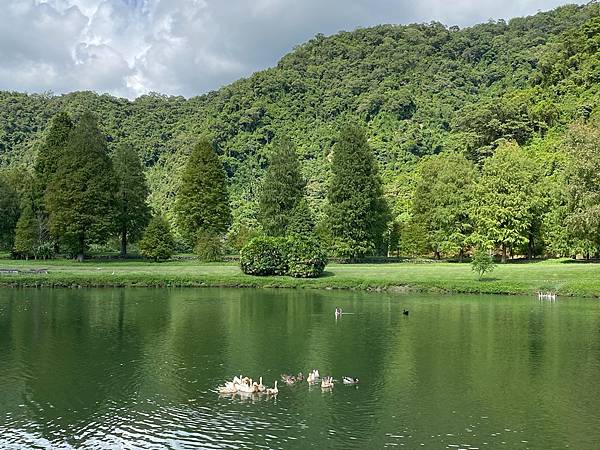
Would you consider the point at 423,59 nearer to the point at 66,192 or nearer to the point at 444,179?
the point at 444,179

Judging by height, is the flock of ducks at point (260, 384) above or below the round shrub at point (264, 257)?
below

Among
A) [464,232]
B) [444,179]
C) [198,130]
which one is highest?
[198,130]

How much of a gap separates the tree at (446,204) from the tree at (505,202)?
7.42 feet

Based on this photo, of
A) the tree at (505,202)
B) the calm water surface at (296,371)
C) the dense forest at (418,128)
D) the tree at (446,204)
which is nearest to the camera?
the calm water surface at (296,371)

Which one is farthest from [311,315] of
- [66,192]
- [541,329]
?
[66,192]

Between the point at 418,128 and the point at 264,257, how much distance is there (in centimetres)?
7231

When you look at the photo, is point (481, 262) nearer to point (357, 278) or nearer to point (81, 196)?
point (357, 278)

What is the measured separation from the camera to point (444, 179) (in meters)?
80.6

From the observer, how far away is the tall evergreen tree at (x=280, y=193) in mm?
77688

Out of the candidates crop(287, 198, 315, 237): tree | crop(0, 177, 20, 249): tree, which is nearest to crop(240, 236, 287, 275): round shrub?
crop(287, 198, 315, 237): tree

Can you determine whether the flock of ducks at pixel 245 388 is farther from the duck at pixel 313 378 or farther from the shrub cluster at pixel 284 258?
the shrub cluster at pixel 284 258

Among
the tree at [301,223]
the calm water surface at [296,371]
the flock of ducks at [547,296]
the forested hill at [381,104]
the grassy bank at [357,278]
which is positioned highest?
the forested hill at [381,104]

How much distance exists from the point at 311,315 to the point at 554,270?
99.7 feet

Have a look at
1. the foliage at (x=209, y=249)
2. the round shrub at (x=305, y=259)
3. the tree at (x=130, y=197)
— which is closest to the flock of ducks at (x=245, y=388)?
the round shrub at (x=305, y=259)
